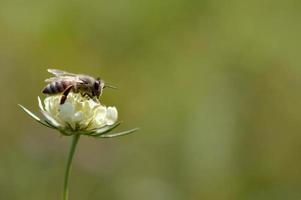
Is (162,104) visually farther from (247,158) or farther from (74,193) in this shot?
(74,193)

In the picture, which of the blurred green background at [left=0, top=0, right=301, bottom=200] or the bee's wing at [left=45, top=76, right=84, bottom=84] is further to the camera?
the blurred green background at [left=0, top=0, right=301, bottom=200]

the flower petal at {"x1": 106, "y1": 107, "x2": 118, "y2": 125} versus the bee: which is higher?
the bee

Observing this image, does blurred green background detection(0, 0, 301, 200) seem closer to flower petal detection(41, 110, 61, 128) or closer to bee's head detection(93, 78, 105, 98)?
bee's head detection(93, 78, 105, 98)

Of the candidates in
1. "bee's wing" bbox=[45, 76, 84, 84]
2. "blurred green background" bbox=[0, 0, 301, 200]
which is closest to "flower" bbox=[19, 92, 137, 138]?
"bee's wing" bbox=[45, 76, 84, 84]

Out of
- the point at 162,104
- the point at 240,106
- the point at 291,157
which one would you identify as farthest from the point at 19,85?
the point at 291,157

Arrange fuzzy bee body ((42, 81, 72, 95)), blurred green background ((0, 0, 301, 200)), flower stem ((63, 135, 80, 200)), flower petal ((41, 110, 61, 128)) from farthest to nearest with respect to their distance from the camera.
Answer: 1. blurred green background ((0, 0, 301, 200))
2. fuzzy bee body ((42, 81, 72, 95))
3. flower petal ((41, 110, 61, 128))
4. flower stem ((63, 135, 80, 200))

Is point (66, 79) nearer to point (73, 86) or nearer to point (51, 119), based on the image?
point (73, 86)
